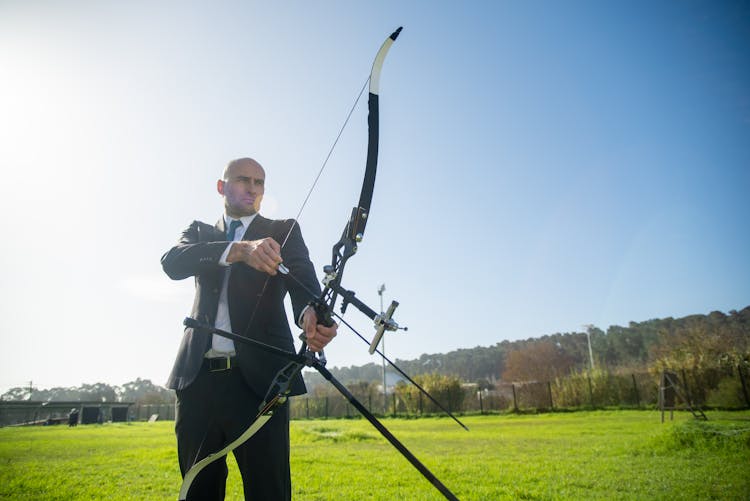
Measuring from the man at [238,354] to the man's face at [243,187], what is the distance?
0.20 metres

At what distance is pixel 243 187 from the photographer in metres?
2.66

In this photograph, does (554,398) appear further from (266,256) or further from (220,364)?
(266,256)

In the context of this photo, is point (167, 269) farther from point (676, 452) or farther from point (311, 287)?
point (676, 452)

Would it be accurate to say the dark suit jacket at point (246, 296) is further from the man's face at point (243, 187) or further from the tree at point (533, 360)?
the tree at point (533, 360)

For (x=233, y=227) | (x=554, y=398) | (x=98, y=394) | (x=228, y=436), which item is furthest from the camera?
(x=98, y=394)

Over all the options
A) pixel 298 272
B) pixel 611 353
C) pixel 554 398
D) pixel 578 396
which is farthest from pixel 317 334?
pixel 611 353

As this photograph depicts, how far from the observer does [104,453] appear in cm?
1193

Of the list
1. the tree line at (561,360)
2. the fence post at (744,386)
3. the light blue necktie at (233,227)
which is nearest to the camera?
the light blue necktie at (233,227)

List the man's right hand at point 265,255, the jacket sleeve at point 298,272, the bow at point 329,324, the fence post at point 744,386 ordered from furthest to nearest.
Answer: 1. the fence post at point 744,386
2. the jacket sleeve at point 298,272
3. the man's right hand at point 265,255
4. the bow at point 329,324

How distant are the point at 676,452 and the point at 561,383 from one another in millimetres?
27232

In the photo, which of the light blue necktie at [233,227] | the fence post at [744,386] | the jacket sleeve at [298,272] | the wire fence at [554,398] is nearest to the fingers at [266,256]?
the jacket sleeve at [298,272]

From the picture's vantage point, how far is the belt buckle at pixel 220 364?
2162 mm

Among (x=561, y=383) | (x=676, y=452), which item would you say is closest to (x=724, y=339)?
(x=561, y=383)

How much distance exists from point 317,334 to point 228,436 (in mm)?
731
